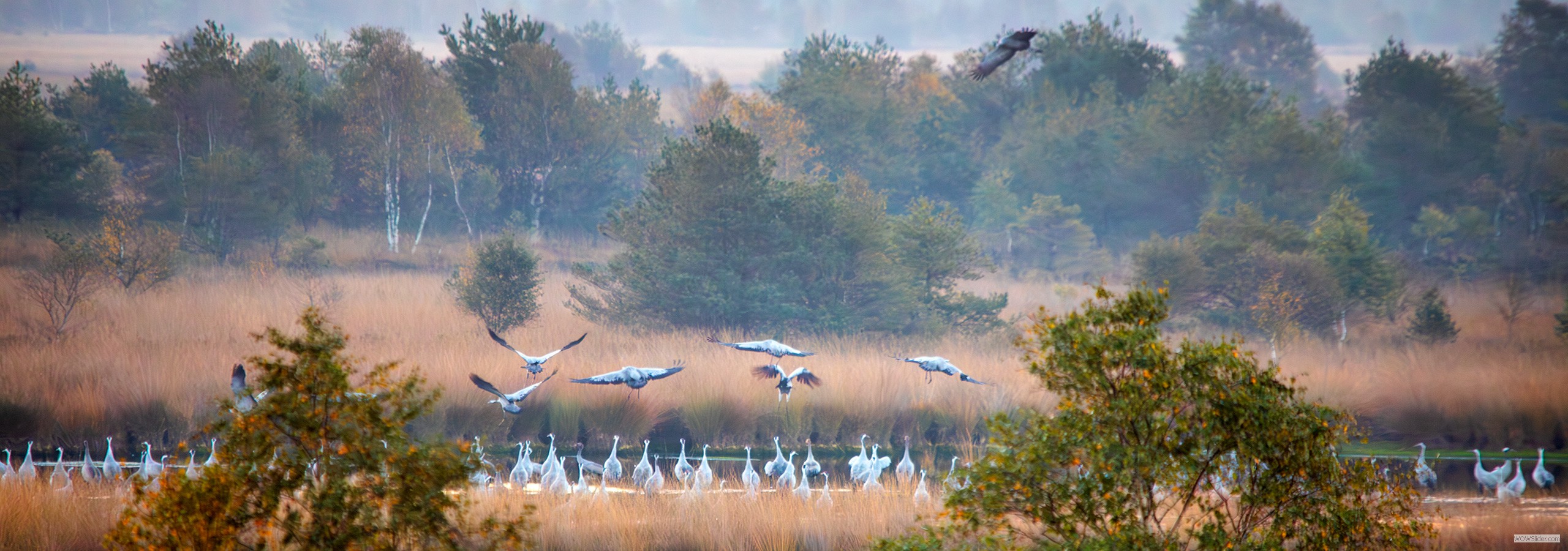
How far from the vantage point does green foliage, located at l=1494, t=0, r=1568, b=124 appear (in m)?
39.6

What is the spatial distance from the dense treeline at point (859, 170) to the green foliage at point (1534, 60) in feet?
0.42

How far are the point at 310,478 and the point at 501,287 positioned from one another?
14467 millimetres

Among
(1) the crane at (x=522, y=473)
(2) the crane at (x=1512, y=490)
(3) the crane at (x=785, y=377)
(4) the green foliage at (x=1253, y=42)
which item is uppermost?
(4) the green foliage at (x=1253, y=42)

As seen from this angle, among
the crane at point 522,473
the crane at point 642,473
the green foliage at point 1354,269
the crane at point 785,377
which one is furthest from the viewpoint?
the green foliage at point 1354,269

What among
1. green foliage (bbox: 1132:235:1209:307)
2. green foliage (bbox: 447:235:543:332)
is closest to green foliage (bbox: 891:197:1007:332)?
green foliage (bbox: 1132:235:1209:307)

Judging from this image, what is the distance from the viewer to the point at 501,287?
18453 mm

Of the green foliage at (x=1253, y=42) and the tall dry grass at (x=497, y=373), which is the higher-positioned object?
the green foliage at (x=1253, y=42)

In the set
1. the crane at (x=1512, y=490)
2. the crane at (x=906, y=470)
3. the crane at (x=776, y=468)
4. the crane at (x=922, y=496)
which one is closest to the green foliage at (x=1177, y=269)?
the crane at (x=1512, y=490)

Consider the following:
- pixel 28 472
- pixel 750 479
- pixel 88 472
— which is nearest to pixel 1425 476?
pixel 750 479

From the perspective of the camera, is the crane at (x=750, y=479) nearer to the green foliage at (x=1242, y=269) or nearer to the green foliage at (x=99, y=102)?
the green foliage at (x=1242, y=269)

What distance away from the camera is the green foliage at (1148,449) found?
465cm

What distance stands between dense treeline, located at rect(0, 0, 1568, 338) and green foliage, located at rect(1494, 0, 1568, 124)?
0.13 m

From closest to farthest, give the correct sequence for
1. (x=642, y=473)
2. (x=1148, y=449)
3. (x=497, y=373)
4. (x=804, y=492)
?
(x=1148, y=449) → (x=804, y=492) → (x=642, y=473) → (x=497, y=373)

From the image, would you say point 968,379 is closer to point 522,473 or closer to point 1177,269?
point 522,473
